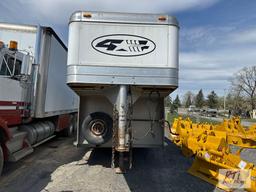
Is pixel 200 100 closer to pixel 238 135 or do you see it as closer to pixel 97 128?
pixel 238 135

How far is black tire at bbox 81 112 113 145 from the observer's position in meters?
5.46

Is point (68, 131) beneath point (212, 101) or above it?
beneath

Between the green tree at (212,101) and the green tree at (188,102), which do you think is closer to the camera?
the green tree at (212,101)

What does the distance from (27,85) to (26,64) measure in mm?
628

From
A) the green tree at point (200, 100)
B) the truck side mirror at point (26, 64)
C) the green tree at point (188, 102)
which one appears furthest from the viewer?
the green tree at point (188, 102)

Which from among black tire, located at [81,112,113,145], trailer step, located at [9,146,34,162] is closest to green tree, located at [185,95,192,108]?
trailer step, located at [9,146,34,162]

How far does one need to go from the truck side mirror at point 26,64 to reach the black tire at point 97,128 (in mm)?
2110

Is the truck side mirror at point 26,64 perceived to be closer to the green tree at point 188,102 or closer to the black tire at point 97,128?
the black tire at point 97,128

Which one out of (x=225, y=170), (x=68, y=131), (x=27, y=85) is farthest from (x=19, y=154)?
(x=68, y=131)

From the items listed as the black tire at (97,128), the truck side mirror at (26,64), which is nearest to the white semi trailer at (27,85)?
the truck side mirror at (26,64)

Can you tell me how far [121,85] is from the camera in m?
4.89

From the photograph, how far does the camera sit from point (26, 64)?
636 cm

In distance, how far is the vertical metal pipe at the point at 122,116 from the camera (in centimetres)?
460

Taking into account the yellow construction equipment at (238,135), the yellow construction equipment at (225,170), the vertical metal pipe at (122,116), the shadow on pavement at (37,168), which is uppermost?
the vertical metal pipe at (122,116)
